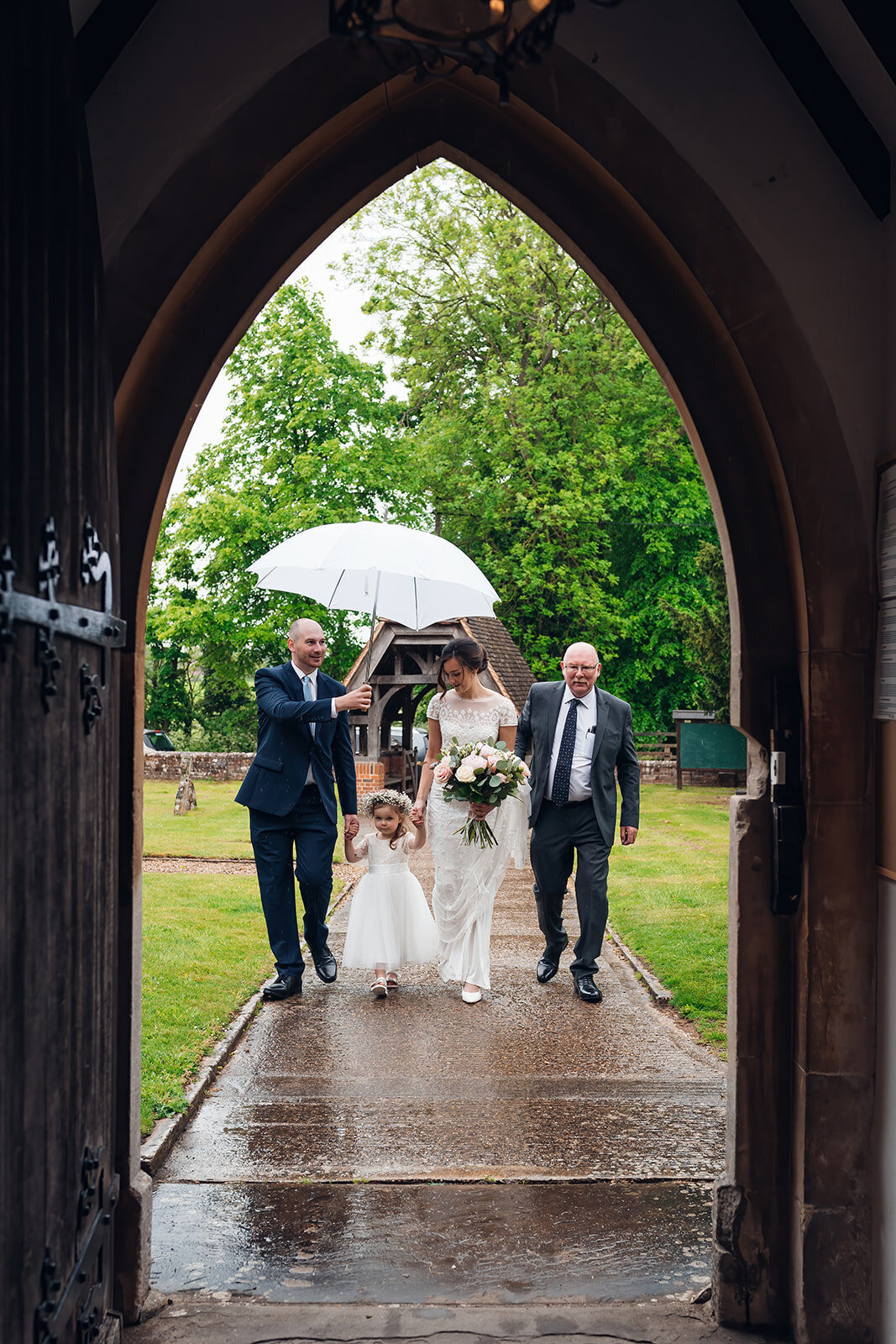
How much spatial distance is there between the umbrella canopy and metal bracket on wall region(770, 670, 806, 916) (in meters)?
4.36

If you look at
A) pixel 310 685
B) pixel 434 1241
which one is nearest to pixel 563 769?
pixel 310 685

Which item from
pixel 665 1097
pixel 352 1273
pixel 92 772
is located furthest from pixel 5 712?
pixel 665 1097

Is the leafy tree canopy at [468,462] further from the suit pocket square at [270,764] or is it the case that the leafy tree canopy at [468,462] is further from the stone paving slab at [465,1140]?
the stone paving slab at [465,1140]

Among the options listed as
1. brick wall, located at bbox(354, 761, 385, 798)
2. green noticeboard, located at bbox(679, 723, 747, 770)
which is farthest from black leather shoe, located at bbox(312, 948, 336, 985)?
green noticeboard, located at bbox(679, 723, 747, 770)

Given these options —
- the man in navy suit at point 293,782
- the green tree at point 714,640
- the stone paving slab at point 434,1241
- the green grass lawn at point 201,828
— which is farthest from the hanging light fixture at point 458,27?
the green tree at point 714,640

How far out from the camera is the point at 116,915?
343cm

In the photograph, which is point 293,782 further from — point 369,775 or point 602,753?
point 369,775

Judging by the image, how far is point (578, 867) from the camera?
6648 millimetres

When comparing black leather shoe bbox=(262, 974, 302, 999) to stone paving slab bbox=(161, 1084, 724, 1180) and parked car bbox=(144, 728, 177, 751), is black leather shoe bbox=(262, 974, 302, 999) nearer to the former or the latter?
→ stone paving slab bbox=(161, 1084, 724, 1180)

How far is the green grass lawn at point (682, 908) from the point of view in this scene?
23.2ft

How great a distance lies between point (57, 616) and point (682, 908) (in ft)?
28.5

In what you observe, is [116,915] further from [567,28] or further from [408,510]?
[408,510]

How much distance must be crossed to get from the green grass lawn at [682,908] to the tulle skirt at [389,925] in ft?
5.28

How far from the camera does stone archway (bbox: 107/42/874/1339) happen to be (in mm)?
3285
